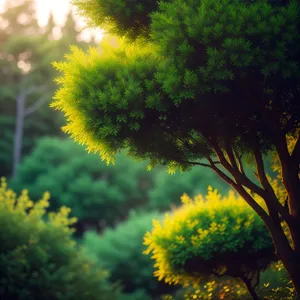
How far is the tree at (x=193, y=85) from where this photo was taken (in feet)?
17.7

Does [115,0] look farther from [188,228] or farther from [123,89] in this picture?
[188,228]

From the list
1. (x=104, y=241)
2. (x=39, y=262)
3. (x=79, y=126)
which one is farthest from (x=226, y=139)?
(x=104, y=241)

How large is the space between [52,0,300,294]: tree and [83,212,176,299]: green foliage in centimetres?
1576

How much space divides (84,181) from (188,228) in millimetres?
23609

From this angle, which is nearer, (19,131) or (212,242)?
(212,242)

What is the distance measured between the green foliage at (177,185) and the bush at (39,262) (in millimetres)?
19741

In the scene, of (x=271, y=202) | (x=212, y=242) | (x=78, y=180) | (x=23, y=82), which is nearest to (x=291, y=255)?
(x=271, y=202)

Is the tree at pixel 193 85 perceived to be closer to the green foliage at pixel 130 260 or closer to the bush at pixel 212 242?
the bush at pixel 212 242

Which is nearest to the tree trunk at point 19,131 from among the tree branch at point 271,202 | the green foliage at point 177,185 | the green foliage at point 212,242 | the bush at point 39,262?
the green foliage at point 177,185

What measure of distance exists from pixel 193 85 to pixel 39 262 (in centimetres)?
883

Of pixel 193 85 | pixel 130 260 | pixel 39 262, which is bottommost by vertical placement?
pixel 193 85

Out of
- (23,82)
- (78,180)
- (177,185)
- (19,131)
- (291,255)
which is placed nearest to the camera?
(291,255)

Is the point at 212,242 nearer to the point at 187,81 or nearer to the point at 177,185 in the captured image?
the point at 187,81

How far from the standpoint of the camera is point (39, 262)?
482 inches
